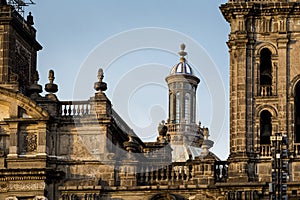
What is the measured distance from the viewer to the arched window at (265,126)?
208 ft

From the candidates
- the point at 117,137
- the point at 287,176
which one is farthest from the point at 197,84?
the point at 287,176

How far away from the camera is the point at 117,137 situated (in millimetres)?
→ 67500

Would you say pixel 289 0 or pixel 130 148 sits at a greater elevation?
pixel 289 0

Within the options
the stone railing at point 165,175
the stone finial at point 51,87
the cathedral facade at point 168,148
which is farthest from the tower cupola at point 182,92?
the stone railing at point 165,175

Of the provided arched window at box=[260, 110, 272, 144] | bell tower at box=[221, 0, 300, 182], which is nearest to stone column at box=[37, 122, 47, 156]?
bell tower at box=[221, 0, 300, 182]

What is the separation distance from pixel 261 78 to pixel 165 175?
18.7ft

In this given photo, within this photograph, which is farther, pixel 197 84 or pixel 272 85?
pixel 197 84

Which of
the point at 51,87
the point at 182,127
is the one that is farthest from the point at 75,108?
the point at 182,127

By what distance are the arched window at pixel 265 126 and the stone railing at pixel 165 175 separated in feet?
10.6

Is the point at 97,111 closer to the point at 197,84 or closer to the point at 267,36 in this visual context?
the point at 267,36

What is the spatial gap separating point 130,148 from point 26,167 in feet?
14.9

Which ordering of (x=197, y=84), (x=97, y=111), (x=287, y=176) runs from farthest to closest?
(x=197, y=84), (x=97, y=111), (x=287, y=176)

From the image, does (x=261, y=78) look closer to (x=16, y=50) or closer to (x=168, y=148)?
(x=168, y=148)

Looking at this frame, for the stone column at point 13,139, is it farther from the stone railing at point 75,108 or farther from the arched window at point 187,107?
the arched window at point 187,107
